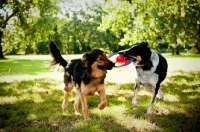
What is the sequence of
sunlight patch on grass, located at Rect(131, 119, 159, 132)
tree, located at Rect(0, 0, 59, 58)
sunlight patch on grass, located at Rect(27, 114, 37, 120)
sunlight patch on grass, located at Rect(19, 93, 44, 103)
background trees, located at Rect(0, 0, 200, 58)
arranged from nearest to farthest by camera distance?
1. sunlight patch on grass, located at Rect(131, 119, 159, 132)
2. sunlight patch on grass, located at Rect(27, 114, 37, 120)
3. sunlight patch on grass, located at Rect(19, 93, 44, 103)
4. background trees, located at Rect(0, 0, 200, 58)
5. tree, located at Rect(0, 0, 59, 58)

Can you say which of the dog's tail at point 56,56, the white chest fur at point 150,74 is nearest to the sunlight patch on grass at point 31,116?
the dog's tail at point 56,56

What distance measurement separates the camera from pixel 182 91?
5.59 m

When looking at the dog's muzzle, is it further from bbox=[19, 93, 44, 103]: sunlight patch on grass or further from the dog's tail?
bbox=[19, 93, 44, 103]: sunlight patch on grass

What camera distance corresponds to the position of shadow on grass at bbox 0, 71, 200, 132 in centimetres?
338

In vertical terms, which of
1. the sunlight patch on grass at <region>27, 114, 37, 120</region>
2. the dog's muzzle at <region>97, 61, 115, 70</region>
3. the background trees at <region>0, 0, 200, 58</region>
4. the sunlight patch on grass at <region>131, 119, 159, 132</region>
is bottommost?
the sunlight patch on grass at <region>131, 119, 159, 132</region>

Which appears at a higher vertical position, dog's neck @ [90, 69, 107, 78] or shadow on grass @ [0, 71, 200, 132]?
dog's neck @ [90, 69, 107, 78]

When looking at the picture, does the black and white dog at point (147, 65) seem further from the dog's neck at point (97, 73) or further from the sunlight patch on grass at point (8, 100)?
the sunlight patch on grass at point (8, 100)

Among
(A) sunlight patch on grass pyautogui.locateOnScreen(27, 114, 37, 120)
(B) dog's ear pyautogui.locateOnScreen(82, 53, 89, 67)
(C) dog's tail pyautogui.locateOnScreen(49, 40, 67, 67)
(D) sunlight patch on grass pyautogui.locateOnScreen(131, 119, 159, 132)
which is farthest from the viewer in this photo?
(C) dog's tail pyautogui.locateOnScreen(49, 40, 67, 67)

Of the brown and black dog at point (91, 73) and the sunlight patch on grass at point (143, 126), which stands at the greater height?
the brown and black dog at point (91, 73)

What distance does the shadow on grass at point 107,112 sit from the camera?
11.1 ft

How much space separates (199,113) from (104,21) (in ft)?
26.1

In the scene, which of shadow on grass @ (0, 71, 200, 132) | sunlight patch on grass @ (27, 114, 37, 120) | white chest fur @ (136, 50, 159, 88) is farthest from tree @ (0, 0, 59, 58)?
white chest fur @ (136, 50, 159, 88)

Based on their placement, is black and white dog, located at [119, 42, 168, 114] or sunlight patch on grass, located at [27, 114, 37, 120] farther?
black and white dog, located at [119, 42, 168, 114]

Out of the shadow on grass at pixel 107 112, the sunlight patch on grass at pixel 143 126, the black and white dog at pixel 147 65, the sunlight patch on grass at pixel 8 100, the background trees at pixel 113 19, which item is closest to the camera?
the sunlight patch on grass at pixel 143 126
